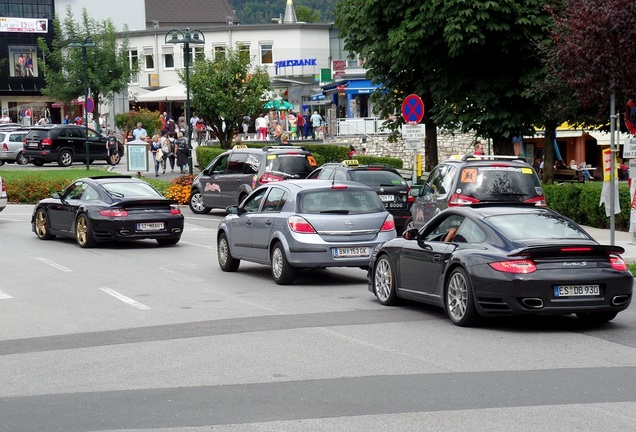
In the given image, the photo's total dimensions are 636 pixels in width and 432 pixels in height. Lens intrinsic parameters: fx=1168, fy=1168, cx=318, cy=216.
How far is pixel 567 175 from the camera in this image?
141ft

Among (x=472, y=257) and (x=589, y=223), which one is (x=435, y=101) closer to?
(x=589, y=223)

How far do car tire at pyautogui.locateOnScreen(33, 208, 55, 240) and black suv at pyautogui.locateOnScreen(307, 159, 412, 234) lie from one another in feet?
21.1

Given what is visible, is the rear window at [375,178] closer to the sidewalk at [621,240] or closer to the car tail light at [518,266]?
the sidewalk at [621,240]

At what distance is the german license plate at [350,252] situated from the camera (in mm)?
16844

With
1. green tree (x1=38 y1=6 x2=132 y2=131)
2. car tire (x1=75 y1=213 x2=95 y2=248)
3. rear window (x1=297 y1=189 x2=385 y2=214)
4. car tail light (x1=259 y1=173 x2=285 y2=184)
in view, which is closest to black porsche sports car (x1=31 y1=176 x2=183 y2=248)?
car tire (x1=75 y1=213 x2=95 y2=248)

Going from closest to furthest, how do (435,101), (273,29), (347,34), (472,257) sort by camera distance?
(472,257)
(435,101)
(347,34)
(273,29)

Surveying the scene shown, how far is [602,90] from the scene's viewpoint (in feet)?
67.9

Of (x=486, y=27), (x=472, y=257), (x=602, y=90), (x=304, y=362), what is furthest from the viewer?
(x=486, y=27)

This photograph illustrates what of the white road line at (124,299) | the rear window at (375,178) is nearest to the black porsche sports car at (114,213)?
the rear window at (375,178)

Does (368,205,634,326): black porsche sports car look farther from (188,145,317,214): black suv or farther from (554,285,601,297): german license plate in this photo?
(188,145,317,214): black suv

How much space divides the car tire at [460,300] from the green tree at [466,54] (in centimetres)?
1841

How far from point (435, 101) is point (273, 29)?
53830 millimetres

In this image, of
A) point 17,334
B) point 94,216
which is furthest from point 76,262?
point 17,334

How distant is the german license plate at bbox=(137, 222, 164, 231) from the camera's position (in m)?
23.1
